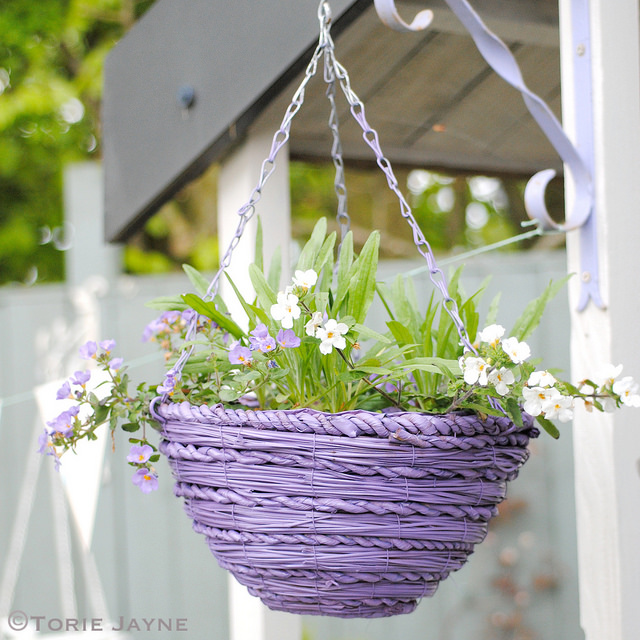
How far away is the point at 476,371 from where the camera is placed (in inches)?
24.7

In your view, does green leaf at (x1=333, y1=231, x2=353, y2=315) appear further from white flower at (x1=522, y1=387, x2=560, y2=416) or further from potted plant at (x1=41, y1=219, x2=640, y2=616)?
white flower at (x1=522, y1=387, x2=560, y2=416)

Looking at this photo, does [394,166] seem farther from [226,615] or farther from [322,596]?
[226,615]

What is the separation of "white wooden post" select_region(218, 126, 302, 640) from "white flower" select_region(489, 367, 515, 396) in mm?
540

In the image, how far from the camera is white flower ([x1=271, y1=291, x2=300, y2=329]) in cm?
65

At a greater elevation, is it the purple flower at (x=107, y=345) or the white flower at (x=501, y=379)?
the purple flower at (x=107, y=345)

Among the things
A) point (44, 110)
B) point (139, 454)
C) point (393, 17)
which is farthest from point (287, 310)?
point (44, 110)

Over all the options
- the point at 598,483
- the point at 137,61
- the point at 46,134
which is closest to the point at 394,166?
the point at 137,61

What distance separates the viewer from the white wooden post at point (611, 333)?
2.58 feet

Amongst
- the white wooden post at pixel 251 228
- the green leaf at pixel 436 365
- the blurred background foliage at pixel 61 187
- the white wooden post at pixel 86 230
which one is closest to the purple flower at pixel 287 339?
the green leaf at pixel 436 365

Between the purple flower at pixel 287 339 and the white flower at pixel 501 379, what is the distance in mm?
178

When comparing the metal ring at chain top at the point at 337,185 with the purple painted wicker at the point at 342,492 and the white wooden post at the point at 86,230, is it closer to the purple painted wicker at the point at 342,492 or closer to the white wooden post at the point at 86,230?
the purple painted wicker at the point at 342,492

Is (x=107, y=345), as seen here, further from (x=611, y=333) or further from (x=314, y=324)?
(x=611, y=333)

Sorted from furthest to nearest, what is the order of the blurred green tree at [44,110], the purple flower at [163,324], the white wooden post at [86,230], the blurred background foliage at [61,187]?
the blurred background foliage at [61,187]
the blurred green tree at [44,110]
the white wooden post at [86,230]
the purple flower at [163,324]

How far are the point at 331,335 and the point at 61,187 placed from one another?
485 cm
